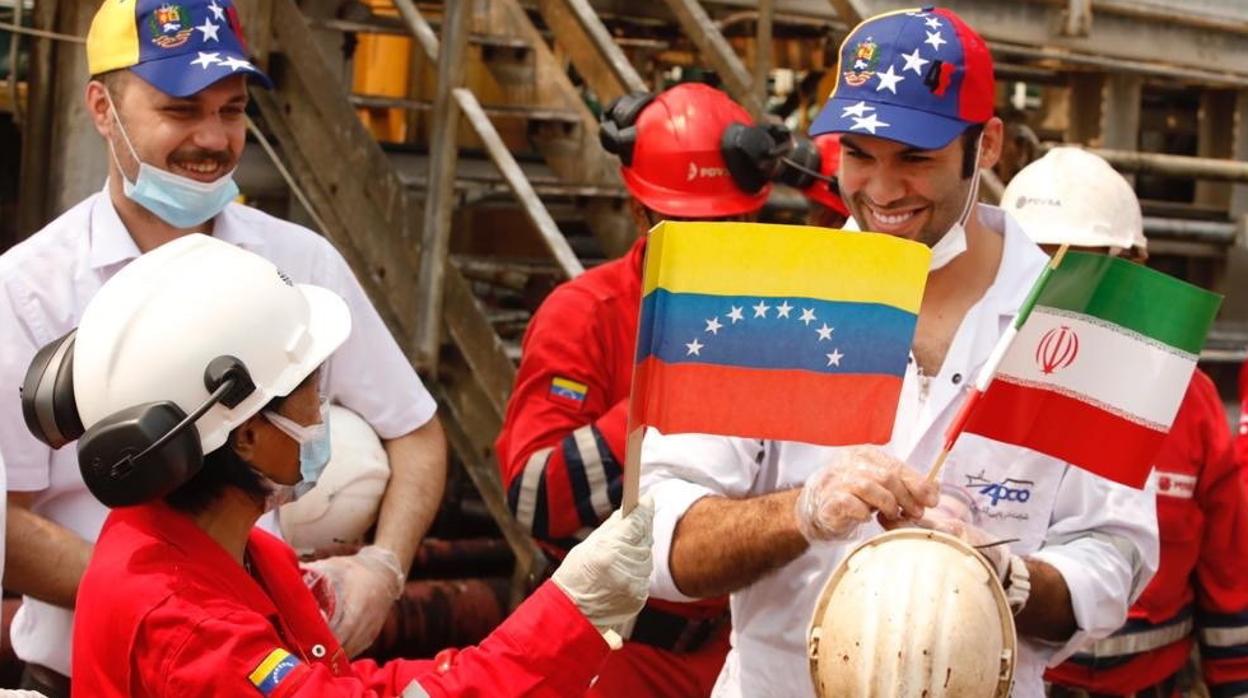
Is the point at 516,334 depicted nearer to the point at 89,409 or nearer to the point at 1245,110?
the point at 89,409

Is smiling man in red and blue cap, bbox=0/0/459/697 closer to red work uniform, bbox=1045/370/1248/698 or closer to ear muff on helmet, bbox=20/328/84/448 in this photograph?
ear muff on helmet, bbox=20/328/84/448

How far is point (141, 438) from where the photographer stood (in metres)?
2.87

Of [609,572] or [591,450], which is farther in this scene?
[591,450]

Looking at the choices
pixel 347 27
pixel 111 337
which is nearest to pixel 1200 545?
pixel 111 337

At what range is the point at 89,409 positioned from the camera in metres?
3.00

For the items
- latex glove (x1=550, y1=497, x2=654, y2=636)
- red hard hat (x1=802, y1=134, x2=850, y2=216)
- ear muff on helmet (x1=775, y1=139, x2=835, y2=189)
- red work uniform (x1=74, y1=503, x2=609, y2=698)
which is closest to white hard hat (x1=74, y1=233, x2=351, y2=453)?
red work uniform (x1=74, y1=503, x2=609, y2=698)

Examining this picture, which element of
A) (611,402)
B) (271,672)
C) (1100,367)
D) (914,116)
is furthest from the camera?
(611,402)

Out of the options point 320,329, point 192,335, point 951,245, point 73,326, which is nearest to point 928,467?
point 951,245

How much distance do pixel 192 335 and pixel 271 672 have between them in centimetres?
54

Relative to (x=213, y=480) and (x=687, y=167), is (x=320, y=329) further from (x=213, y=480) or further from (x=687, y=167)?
(x=687, y=167)

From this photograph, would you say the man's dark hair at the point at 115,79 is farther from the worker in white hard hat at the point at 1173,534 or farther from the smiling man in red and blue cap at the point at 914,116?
the worker in white hard hat at the point at 1173,534

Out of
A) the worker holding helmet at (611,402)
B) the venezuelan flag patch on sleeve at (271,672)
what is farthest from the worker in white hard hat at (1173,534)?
the venezuelan flag patch on sleeve at (271,672)

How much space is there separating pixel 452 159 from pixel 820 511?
13.4 ft

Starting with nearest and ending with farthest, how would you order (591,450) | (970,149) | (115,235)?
(970,149)
(115,235)
(591,450)
